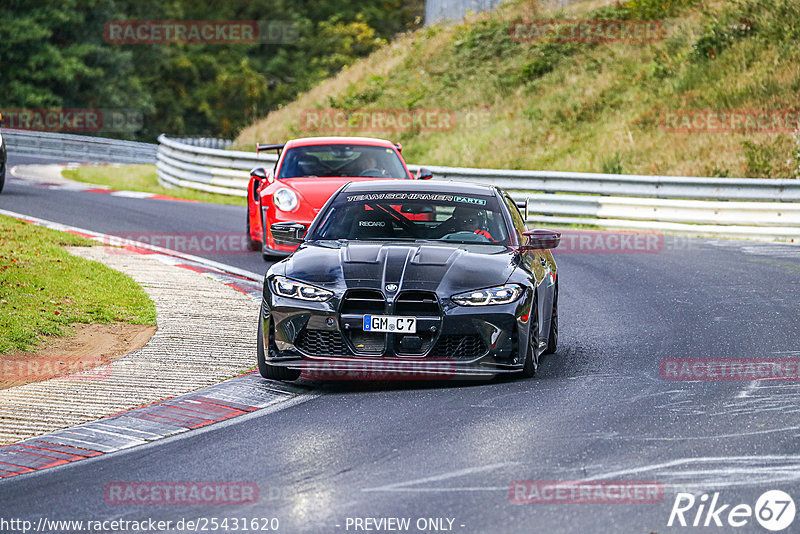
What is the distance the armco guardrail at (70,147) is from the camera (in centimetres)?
4344

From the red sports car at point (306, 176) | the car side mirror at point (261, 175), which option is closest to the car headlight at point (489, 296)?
the red sports car at point (306, 176)

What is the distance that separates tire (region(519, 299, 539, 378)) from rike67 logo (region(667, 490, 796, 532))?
285 centimetres

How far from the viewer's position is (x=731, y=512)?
212 inches

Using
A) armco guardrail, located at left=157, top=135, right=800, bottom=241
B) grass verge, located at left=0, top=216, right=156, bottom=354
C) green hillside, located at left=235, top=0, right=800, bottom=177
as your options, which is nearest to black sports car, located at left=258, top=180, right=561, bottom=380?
grass verge, located at left=0, top=216, right=156, bottom=354

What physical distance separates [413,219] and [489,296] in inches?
59.3

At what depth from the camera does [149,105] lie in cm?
5706

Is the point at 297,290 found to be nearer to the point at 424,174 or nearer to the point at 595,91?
the point at 424,174

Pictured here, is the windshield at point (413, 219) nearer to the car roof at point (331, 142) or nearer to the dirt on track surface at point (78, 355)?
the dirt on track surface at point (78, 355)

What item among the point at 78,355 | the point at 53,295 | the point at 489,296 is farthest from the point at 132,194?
the point at 489,296

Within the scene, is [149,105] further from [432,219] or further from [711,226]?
[432,219]

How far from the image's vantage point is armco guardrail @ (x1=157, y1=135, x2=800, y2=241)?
19.2m

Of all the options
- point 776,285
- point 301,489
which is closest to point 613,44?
point 776,285

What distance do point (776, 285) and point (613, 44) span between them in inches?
839

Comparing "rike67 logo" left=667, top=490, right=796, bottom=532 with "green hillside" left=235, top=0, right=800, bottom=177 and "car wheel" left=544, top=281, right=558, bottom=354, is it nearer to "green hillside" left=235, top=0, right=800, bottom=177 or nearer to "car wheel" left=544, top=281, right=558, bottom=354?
"car wheel" left=544, top=281, right=558, bottom=354
